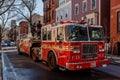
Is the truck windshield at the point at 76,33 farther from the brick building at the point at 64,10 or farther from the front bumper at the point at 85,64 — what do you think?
the brick building at the point at 64,10

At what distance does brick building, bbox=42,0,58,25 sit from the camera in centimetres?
5484

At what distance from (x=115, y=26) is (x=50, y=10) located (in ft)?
102

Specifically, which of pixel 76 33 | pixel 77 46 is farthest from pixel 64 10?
pixel 77 46

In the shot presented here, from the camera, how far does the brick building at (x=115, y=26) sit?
92.3ft

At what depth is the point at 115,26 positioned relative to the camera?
28.5m

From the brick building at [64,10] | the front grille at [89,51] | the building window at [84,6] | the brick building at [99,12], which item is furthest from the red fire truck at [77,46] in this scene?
the brick building at [64,10]

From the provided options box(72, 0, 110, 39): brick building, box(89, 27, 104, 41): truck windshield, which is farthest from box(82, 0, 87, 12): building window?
box(89, 27, 104, 41): truck windshield

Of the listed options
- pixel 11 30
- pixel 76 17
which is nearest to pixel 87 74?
pixel 76 17

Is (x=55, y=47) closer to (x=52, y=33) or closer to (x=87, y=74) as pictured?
(x=52, y=33)

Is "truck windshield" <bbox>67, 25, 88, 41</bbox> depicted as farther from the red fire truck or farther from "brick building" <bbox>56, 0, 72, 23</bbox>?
"brick building" <bbox>56, 0, 72, 23</bbox>

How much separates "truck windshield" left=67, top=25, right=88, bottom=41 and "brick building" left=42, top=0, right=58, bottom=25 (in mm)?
41562

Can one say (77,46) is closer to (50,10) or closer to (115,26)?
(115,26)

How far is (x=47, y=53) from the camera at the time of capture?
15102mm

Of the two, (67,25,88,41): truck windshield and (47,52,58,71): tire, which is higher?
(67,25,88,41): truck windshield
